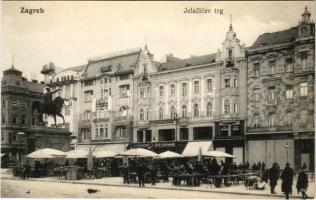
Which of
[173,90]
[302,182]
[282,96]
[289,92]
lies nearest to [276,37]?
[289,92]

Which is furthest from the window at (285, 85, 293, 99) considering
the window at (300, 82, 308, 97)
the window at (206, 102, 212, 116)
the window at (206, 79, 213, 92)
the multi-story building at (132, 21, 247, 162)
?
the window at (206, 79, 213, 92)

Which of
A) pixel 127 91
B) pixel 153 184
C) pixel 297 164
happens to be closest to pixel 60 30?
pixel 153 184

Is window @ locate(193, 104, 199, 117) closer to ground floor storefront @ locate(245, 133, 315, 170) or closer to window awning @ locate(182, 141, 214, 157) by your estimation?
window awning @ locate(182, 141, 214, 157)

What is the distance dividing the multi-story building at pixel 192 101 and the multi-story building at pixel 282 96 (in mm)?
861

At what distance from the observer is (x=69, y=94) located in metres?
34.9

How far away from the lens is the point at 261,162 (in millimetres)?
29453

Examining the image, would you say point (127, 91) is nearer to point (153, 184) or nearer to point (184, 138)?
point (184, 138)

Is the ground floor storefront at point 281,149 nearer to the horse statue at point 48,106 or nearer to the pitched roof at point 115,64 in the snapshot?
the pitched roof at point 115,64

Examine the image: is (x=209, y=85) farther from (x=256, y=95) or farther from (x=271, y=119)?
(x=271, y=119)

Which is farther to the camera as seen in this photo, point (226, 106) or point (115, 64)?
point (115, 64)

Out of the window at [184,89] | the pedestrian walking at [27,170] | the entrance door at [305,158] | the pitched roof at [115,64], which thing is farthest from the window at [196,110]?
the pedestrian walking at [27,170]

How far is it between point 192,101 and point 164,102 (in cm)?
211

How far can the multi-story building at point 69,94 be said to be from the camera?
32.9 m

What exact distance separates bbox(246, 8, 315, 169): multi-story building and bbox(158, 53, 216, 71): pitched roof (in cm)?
234
